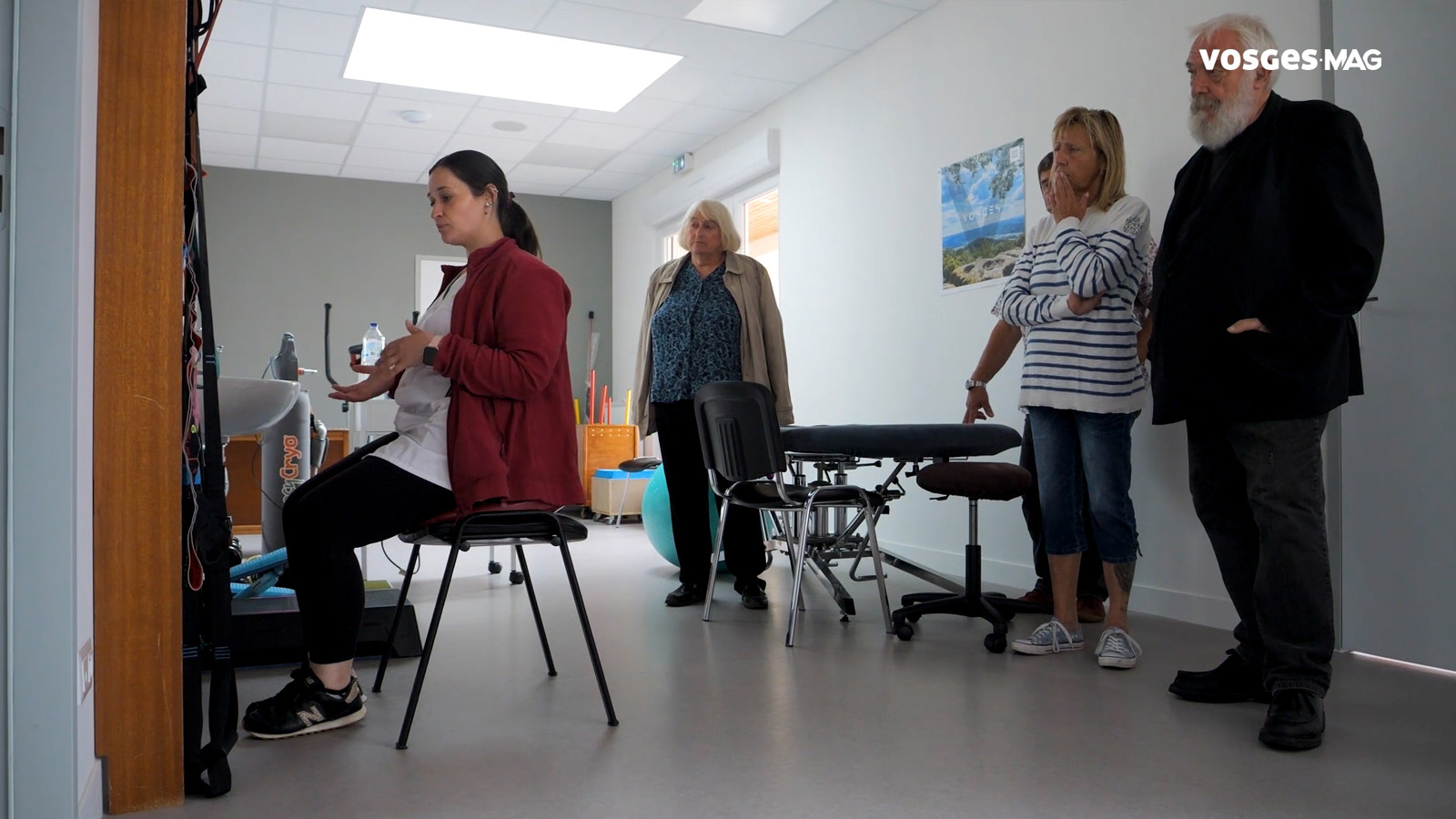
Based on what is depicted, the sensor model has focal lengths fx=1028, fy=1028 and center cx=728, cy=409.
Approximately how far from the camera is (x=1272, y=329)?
201 centimetres

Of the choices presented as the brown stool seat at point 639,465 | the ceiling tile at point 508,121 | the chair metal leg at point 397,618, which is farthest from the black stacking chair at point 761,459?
the ceiling tile at point 508,121

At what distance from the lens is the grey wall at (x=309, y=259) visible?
778 cm

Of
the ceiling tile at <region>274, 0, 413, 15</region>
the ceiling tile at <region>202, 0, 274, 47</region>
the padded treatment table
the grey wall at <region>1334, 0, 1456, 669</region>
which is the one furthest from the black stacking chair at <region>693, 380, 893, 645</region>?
the ceiling tile at <region>202, 0, 274, 47</region>

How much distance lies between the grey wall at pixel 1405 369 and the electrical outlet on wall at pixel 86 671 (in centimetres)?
296

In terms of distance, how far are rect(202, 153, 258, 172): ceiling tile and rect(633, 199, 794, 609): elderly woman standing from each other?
5.10m

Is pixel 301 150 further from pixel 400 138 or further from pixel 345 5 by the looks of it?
pixel 345 5

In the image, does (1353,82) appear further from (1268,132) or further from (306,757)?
(306,757)

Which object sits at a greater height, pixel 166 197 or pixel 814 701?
pixel 166 197

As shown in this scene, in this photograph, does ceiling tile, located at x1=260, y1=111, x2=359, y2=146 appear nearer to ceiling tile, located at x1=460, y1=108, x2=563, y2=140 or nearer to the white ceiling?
the white ceiling

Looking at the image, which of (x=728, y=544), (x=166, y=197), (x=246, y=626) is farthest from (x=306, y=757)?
(x=728, y=544)

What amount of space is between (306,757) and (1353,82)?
10.3 feet

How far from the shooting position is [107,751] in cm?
162

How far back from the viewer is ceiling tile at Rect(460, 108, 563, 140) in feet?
21.3

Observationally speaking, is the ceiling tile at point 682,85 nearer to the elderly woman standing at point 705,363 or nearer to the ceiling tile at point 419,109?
the ceiling tile at point 419,109
